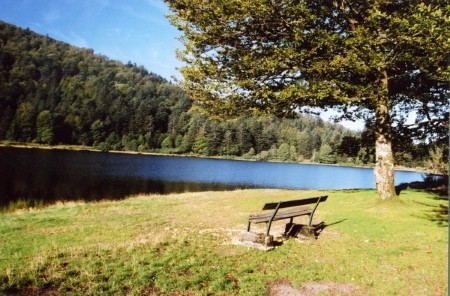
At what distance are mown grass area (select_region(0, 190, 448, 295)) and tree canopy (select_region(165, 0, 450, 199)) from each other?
5.77 m

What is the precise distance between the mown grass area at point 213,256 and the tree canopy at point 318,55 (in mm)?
5773

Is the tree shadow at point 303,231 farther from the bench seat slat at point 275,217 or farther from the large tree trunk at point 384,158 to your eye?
the large tree trunk at point 384,158

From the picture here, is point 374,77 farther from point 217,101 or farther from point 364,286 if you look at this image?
point 364,286

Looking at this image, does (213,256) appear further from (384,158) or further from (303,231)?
(384,158)

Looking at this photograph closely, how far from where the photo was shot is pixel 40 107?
197m

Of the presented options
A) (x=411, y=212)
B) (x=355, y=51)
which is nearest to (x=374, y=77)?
(x=355, y=51)

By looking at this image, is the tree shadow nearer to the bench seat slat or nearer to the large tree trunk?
the bench seat slat

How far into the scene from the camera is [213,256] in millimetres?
11477

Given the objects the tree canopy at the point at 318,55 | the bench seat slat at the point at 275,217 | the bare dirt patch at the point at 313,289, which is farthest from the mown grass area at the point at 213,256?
the tree canopy at the point at 318,55

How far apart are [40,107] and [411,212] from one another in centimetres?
20812

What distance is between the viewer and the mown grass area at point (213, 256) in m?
9.06

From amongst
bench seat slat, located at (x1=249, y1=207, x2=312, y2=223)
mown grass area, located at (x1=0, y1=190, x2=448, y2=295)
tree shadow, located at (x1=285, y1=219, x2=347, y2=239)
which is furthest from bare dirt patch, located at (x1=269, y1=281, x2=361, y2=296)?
tree shadow, located at (x1=285, y1=219, x2=347, y2=239)

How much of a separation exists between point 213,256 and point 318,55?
12531mm

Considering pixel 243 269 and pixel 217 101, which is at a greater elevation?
pixel 217 101
